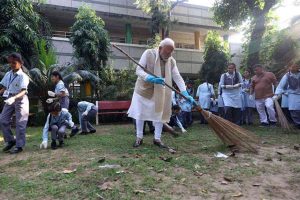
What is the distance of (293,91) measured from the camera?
877 centimetres

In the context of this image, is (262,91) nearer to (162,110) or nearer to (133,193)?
(162,110)

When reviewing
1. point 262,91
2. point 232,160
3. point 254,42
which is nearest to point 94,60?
point 254,42

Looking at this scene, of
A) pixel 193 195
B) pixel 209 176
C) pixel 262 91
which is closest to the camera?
pixel 193 195

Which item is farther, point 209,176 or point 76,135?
point 76,135

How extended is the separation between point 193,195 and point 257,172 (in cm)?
114

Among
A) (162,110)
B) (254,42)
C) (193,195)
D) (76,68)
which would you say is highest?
(254,42)

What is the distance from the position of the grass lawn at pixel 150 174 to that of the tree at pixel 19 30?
8.54 meters

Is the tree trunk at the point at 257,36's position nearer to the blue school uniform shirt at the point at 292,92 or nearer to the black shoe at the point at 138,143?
the blue school uniform shirt at the point at 292,92

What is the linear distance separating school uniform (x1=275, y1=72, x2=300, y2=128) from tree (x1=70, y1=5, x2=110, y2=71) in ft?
27.8

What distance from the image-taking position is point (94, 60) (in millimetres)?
15102

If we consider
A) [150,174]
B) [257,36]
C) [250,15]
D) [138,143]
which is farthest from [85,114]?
[250,15]

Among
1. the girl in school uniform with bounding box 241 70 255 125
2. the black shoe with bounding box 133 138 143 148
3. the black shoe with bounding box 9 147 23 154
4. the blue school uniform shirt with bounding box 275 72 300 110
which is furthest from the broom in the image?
the girl in school uniform with bounding box 241 70 255 125

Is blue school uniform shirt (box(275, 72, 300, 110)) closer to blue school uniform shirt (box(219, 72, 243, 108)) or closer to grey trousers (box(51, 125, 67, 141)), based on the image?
blue school uniform shirt (box(219, 72, 243, 108))

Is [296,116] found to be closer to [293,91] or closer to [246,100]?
[293,91]
